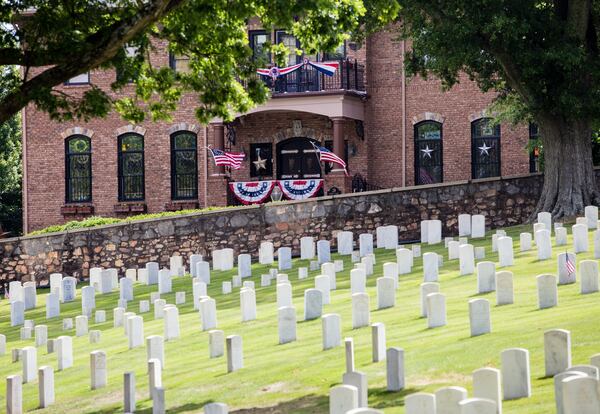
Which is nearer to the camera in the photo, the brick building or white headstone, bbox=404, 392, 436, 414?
white headstone, bbox=404, 392, 436, 414

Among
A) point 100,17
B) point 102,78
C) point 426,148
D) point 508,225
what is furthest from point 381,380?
point 102,78

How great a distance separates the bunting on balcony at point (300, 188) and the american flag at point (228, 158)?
1.68m

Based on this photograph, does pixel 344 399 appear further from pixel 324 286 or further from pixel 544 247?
pixel 544 247

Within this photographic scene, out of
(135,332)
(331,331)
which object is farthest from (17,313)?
(331,331)

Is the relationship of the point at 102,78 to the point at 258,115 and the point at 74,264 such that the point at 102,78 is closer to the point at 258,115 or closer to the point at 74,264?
the point at 258,115

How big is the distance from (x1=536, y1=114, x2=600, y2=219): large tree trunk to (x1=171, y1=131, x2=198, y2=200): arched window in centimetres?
1509

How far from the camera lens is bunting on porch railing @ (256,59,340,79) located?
38.8m

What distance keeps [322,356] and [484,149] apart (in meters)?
26.8

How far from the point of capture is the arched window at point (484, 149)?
41.0m

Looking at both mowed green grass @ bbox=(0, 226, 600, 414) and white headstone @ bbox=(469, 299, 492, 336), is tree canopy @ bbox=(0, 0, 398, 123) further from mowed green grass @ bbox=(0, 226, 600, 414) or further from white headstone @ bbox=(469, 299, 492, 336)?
white headstone @ bbox=(469, 299, 492, 336)

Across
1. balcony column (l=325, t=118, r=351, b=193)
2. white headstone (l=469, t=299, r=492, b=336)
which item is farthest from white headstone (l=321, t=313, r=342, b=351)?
balcony column (l=325, t=118, r=351, b=193)

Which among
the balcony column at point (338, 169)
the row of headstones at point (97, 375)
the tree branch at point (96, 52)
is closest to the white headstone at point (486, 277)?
the row of headstones at point (97, 375)

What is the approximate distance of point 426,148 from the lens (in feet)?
137

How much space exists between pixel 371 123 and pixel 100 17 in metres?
24.8
